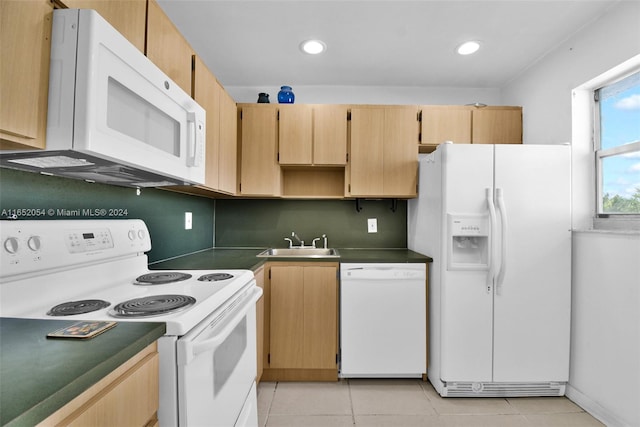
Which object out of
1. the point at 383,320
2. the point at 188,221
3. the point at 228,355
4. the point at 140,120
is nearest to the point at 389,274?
the point at 383,320

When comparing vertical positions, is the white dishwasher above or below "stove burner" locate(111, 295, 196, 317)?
below

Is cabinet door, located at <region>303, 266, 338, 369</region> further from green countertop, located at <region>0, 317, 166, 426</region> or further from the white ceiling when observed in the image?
the white ceiling

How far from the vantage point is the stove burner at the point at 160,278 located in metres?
1.32

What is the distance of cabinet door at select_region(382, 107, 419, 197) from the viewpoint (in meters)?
2.57

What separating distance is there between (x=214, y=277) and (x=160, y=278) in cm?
23

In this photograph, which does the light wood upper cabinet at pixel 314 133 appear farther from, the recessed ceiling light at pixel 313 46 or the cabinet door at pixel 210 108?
the cabinet door at pixel 210 108

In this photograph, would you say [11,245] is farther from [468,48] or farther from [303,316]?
[468,48]

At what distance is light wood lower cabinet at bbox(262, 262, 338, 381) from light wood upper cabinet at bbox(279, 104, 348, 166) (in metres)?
0.92

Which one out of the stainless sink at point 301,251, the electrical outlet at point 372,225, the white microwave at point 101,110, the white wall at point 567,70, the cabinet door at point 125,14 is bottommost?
the stainless sink at point 301,251

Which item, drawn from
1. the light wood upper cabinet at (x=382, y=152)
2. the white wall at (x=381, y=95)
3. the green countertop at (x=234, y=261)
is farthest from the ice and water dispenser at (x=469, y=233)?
the white wall at (x=381, y=95)

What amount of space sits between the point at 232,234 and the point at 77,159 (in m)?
2.01

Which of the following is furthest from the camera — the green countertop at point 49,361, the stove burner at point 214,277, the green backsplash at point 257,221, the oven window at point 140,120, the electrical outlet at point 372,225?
the electrical outlet at point 372,225

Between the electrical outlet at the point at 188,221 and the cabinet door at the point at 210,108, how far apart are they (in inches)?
18.2

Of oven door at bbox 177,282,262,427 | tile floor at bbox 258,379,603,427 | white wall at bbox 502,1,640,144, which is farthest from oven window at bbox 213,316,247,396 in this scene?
white wall at bbox 502,1,640,144
